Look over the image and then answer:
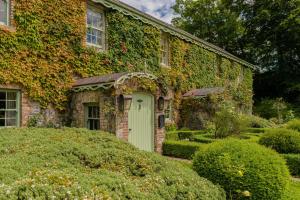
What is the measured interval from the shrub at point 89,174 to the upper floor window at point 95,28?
6.93m

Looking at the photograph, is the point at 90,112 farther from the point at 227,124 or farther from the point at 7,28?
the point at 227,124

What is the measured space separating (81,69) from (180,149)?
5.05 metres

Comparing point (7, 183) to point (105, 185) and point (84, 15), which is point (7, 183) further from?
point (84, 15)

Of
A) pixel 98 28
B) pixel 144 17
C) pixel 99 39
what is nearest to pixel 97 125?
pixel 99 39

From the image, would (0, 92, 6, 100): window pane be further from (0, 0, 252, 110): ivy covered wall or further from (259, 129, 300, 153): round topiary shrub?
(259, 129, 300, 153): round topiary shrub

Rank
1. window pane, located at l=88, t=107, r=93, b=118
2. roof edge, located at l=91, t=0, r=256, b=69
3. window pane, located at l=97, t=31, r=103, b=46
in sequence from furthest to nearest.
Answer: roof edge, located at l=91, t=0, r=256, b=69 → window pane, located at l=97, t=31, r=103, b=46 → window pane, located at l=88, t=107, r=93, b=118

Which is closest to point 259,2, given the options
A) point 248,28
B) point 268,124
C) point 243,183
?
point 248,28

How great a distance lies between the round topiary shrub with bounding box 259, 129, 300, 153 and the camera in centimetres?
1096

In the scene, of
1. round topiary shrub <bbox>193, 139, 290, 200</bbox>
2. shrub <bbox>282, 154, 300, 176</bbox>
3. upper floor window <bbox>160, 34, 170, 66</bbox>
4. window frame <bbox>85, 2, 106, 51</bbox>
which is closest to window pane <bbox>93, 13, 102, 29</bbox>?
window frame <bbox>85, 2, 106, 51</bbox>

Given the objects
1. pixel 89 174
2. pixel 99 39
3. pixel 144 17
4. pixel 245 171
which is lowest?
pixel 245 171

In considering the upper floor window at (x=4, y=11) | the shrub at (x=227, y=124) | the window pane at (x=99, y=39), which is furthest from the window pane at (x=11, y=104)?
the shrub at (x=227, y=124)

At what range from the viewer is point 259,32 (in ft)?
128

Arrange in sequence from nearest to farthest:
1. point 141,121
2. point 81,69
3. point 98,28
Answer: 1. point 141,121
2. point 81,69
3. point 98,28

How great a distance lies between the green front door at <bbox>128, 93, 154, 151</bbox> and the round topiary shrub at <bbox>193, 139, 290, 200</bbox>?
17.6 ft
